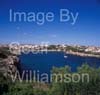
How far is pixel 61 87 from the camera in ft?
8.64

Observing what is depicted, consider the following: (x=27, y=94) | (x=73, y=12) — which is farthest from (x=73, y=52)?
(x=27, y=94)

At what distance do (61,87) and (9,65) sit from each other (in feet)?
1.71

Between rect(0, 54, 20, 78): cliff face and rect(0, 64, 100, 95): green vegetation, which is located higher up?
rect(0, 54, 20, 78): cliff face

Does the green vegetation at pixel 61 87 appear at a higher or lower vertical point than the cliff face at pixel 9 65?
lower

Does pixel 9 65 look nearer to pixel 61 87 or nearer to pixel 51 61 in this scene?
pixel 51 61

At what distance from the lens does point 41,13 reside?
2619 mm

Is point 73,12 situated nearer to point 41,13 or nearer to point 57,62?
point 41,13

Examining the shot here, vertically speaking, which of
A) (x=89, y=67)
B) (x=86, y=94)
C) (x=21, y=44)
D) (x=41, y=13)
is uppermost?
(x=41, y=13)

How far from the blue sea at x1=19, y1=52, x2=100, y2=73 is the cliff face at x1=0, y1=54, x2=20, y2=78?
0.08 meters

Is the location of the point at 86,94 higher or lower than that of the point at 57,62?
lower

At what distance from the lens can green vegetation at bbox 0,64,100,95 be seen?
2615 mm

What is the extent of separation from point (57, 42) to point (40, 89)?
18.0 inches

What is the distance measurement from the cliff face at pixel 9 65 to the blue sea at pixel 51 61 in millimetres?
77

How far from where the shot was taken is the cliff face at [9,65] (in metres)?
2.69
